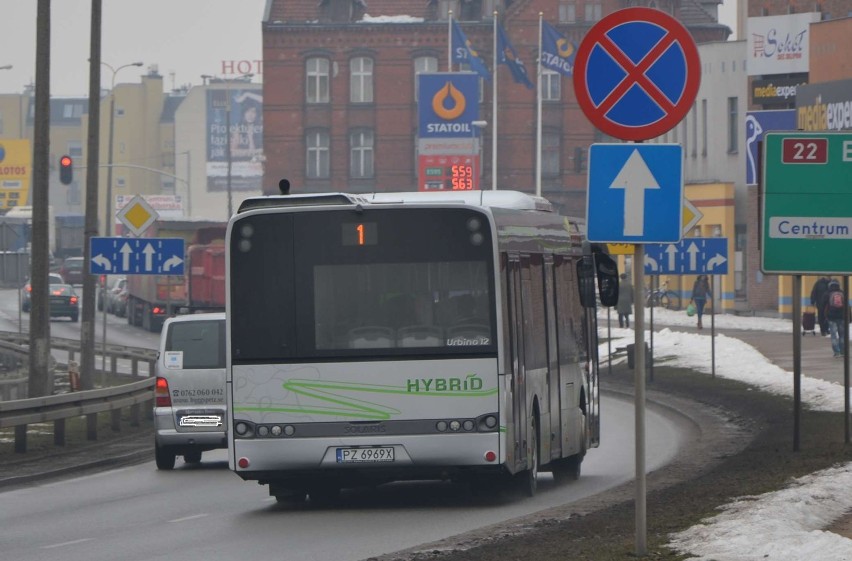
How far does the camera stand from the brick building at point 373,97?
307 ft

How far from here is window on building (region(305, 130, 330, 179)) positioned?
94.2 m

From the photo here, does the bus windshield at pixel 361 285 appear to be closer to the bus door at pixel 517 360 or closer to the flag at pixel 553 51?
the bus door at pixel 517 360

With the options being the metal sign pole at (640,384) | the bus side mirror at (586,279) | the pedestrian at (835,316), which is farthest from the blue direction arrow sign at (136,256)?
the metal sign pole at (640,384)

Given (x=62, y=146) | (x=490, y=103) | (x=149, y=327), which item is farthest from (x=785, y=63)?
(x=62, y=146)

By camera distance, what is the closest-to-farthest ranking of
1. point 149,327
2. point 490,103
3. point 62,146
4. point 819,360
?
point 819,360
point 149,327
point 490,103
point 62,146

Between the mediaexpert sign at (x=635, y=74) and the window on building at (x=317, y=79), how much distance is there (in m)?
84.8

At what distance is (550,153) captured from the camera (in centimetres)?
9456

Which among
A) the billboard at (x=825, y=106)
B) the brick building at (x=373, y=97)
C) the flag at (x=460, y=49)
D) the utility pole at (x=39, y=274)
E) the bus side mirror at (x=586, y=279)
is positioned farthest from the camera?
the brick building at (x=373, y=97)

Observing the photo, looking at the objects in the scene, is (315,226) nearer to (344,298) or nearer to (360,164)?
(344,298)

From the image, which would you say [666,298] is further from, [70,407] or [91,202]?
[70,407]

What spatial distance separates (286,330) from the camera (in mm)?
14852

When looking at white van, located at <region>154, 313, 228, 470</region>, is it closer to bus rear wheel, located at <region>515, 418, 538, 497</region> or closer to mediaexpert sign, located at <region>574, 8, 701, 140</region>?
bus rear wheel, located at <region>515, 418, 538, 497</region>

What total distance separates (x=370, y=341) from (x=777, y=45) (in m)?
49.1

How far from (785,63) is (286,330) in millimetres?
49072
